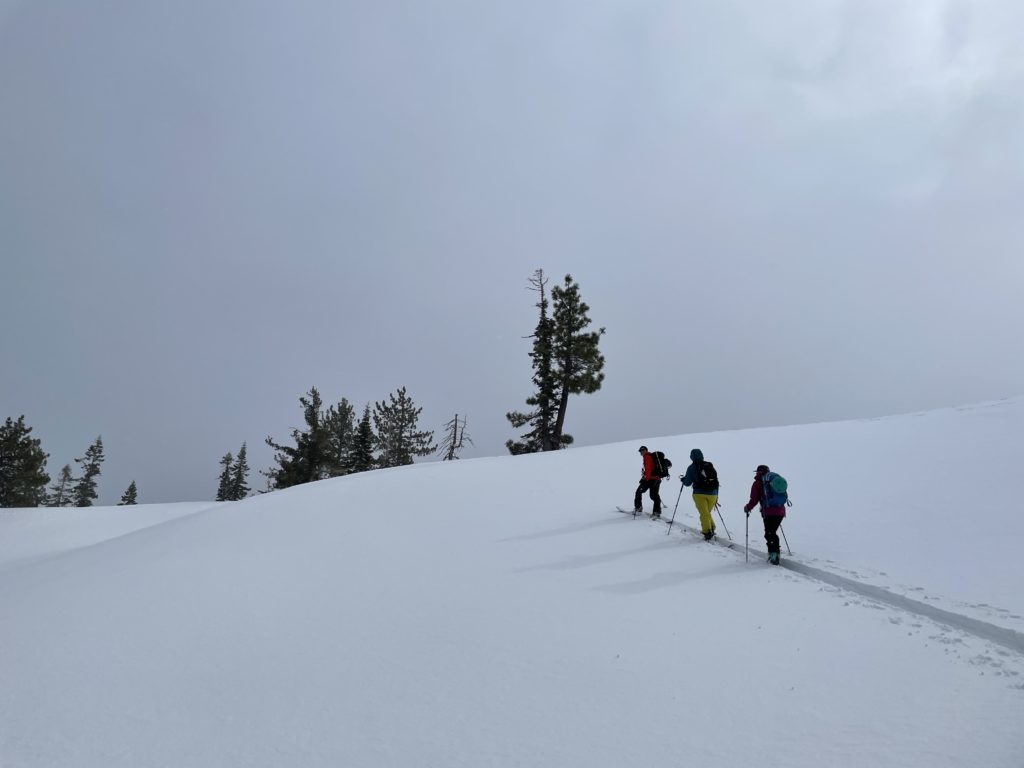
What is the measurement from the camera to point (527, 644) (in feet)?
17.6

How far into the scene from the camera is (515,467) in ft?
63.3

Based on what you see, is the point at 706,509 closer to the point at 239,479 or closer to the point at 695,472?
the point at 695,472

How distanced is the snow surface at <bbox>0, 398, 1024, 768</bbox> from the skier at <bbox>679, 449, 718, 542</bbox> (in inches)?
18.0

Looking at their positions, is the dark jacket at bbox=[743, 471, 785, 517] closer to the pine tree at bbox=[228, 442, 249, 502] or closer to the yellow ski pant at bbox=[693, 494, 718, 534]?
the yellow ski pant at bbox=[693, 494, 718, 534]

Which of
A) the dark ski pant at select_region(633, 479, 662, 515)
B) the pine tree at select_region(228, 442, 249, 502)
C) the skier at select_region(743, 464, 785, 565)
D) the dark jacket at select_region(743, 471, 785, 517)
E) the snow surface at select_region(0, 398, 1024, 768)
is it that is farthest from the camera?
the pine tree at select_region(228, 442, 249, 502)

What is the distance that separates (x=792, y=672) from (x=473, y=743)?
298 centimetres

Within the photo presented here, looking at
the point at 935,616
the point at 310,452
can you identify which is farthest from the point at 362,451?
the point at 935,616

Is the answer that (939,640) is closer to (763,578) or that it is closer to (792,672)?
(792,672)

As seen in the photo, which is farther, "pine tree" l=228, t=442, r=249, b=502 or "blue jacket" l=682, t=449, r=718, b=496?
"pine tree" l=228, t=442, r=249, b=502

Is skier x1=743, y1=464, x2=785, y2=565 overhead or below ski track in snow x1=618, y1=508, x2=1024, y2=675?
overhead

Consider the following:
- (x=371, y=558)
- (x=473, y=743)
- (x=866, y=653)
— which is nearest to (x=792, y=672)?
(x=866, y=653)

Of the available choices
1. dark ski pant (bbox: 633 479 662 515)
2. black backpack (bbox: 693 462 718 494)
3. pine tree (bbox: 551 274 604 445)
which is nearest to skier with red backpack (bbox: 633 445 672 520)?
dark ski pant (bbox: 633 479 662 515)

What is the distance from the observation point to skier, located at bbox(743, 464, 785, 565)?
8109 mm

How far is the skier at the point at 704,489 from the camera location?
9.72 m
